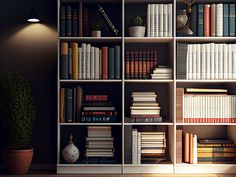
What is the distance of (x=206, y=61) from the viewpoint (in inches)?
194

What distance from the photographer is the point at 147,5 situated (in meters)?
5.05

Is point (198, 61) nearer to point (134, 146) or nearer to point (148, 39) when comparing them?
point (148, 39)

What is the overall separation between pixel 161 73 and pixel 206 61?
0.48m

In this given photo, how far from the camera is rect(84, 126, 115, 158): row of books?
4.97 m

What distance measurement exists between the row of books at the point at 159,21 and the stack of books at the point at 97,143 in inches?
44.0

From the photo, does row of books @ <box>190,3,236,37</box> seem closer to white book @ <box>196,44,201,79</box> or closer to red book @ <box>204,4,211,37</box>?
red book @ <box>204,4,211,37</box>

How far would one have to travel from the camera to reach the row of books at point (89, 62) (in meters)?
4.91

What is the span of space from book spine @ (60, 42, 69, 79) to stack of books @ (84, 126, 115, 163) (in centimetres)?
61

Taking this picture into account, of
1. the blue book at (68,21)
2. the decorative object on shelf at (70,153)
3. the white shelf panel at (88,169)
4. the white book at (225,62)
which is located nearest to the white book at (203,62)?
the white book at (225,62)

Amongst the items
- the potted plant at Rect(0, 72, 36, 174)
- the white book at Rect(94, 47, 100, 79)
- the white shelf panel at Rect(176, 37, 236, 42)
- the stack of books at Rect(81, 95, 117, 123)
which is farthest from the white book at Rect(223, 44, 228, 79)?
the potted plant at Rect(0, 72, 36, 174)

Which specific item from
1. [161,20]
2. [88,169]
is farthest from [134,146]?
[161,20]

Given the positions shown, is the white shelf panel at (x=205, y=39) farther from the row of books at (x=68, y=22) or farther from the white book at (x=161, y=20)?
the row of books at (x=68, y=22)

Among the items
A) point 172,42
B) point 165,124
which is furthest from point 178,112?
point 172,42

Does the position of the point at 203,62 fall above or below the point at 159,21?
below
